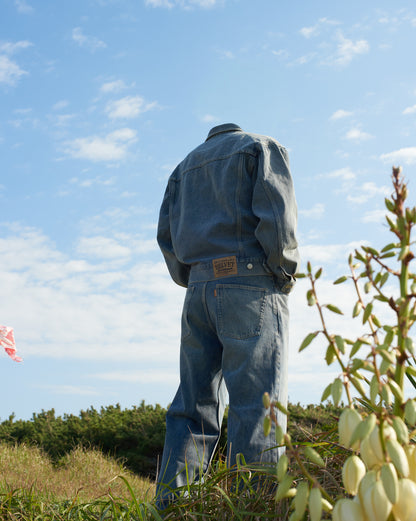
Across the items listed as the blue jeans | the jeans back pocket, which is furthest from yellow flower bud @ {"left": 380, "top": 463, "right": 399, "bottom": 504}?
the jeans back pocket

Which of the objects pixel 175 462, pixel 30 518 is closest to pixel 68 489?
pixel 175 462

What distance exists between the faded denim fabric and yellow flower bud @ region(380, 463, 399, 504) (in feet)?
7.35

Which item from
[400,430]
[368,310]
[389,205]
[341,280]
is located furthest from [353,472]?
[389,205]

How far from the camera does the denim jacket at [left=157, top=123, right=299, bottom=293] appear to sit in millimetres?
3607

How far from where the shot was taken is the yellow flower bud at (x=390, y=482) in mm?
1151

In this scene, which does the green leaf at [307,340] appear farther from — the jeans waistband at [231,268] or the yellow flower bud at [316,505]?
the jeans waistband at [231,268]

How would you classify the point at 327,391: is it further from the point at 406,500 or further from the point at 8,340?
the point at 8,340

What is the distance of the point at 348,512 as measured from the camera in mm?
1231

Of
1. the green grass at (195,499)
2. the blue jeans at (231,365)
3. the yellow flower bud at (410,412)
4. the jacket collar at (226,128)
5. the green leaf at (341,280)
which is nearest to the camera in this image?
the yellow flower bud at (410,412)

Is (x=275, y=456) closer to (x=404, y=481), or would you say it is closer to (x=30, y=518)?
(x=30, y=518)

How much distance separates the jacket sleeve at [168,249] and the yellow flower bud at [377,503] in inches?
133

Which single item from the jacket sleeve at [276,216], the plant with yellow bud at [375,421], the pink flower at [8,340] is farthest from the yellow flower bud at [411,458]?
the pink flower at [8,340]

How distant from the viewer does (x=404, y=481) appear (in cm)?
123

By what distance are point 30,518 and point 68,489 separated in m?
2.02
